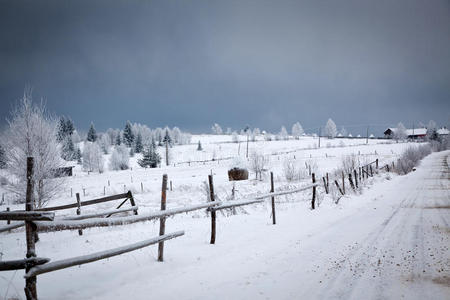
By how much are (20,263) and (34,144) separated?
13.1 metres

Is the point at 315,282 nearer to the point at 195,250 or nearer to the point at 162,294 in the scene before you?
the point at 162,294

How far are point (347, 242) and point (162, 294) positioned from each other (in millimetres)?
4230

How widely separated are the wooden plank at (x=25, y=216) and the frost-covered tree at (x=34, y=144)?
12248 millimetres

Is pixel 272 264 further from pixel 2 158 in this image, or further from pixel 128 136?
pixel 128 136

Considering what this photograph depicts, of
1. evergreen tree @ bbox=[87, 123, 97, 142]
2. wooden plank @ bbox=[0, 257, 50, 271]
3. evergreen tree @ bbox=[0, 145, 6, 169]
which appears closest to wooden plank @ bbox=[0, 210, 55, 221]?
wooden plank @ bbox=[0, 257, 50, 271]

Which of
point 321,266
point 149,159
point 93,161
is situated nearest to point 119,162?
point 93,161

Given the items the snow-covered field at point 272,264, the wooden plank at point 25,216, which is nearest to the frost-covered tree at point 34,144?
the snow-covered field at point 272,264

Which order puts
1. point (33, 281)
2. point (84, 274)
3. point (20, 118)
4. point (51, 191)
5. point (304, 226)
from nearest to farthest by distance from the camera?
point (33, 281)
point (84, 274)
point (304, 226)
point (20, 118)
point (51, 191)

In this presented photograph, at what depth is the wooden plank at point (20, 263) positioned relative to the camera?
9.24ft

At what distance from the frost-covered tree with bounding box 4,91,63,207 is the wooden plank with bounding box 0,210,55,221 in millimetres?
12248

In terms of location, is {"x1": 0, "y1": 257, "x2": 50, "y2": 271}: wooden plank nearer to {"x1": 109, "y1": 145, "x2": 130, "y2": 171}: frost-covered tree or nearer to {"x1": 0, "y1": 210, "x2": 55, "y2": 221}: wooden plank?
{"x1": 0, "y1": 210, "x2": 55, "y2": 221}: wooden plank

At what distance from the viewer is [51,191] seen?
14039 mm

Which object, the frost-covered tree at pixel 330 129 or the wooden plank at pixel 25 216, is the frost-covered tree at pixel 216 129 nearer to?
the frost-covered tree at pixel 330 129

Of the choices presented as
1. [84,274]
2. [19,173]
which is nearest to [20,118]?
[19,173]
